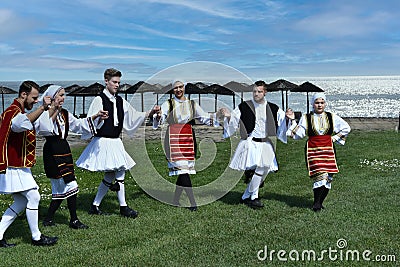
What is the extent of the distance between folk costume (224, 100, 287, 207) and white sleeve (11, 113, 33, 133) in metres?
3.73

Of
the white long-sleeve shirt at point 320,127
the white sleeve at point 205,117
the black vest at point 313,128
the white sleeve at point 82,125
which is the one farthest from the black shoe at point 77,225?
the black vest at point 313,128

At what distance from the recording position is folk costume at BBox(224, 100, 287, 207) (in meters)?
8.30

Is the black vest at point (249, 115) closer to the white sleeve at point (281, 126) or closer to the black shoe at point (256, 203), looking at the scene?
the white sleeve at point (281, 126)

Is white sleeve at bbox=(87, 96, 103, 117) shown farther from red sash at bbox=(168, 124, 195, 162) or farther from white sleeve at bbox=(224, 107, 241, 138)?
white sleeve at bbox=(224, 107, 241, 138)

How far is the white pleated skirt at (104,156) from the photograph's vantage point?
25.0 feet

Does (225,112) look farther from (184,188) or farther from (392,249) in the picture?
(392,249)

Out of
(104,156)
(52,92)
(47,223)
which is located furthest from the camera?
(104,156)

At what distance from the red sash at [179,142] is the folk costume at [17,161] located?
2.79m

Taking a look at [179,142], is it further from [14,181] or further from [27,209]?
[14,181]

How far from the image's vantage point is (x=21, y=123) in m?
5.83

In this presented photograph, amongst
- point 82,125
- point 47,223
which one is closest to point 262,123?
point 82,125

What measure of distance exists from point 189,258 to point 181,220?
1792 millimetres

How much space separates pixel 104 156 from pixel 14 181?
1.82 metres

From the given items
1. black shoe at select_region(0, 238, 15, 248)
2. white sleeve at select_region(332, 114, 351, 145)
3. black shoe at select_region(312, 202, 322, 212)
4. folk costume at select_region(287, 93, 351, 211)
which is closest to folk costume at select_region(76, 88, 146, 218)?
black shoe at select_region(0, 238, 15, 248)
